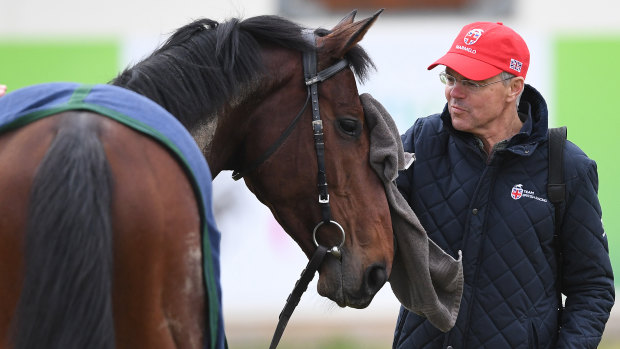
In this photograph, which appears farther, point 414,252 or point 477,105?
point 477,105

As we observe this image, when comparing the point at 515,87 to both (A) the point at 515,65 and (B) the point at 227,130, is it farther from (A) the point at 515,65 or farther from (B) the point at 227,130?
(B) the point at 227,130

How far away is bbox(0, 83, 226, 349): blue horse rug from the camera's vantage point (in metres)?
1.94

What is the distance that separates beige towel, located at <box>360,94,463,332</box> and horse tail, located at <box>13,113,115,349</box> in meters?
1.18

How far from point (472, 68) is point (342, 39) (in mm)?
423

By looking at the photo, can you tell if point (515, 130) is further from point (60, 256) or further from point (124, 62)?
point (124, 62)

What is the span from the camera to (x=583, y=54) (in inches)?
276

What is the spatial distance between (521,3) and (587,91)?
982mm

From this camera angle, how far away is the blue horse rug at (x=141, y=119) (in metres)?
1.94

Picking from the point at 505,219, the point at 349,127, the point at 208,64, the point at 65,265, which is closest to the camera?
the point at 65,265

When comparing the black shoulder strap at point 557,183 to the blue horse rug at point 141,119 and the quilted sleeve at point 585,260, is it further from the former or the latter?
the blue horse rug at point 141,119

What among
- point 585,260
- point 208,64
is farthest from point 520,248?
point 208,64

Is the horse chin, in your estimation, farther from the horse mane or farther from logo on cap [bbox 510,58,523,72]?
logo on cap [bbox 510,58,523,72]

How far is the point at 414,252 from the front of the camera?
2799mm

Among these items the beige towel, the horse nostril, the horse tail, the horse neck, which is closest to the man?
the beige towel
